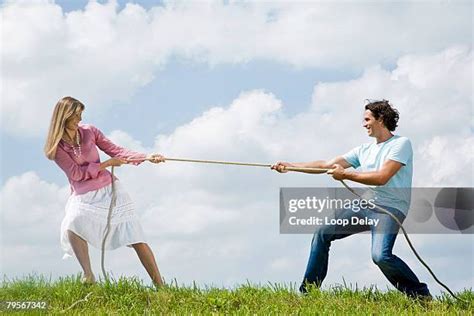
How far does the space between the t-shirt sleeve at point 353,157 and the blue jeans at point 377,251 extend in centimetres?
61

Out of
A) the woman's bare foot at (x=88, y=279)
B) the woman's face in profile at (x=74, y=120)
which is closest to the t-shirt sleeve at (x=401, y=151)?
the woman's face in profile at (x=74, y=120)

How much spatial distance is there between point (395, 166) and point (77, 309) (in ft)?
11.0

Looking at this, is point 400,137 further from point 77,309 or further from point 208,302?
point 77,309

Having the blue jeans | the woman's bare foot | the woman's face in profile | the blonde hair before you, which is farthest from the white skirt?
the blue jeans

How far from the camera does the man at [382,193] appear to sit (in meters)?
7.34

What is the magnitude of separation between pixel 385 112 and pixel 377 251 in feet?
4.58

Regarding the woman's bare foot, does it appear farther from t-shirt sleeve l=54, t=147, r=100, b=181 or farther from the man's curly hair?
the man's curly hair

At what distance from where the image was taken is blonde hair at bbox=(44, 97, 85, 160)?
798 centimetres

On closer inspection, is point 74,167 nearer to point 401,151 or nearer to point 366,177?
point 366,177

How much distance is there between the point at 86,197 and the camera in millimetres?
8133

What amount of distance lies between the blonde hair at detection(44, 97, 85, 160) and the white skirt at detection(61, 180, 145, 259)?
58cm

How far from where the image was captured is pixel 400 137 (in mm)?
Result: 7555

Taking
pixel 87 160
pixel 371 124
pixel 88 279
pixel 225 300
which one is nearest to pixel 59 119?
pixel 87 160

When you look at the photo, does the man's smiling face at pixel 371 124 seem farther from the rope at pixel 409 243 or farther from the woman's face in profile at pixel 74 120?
the woman's face in profile at pixel 74 120
